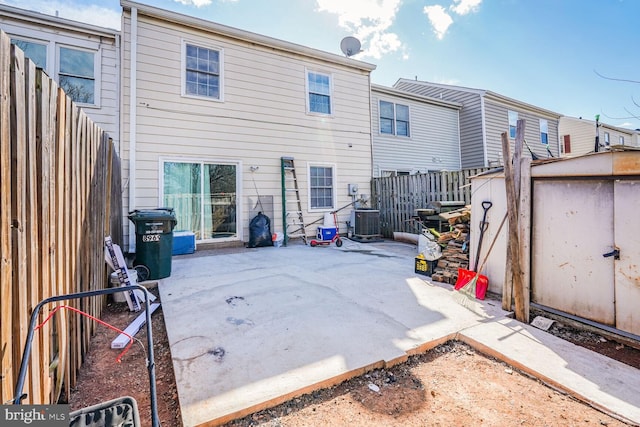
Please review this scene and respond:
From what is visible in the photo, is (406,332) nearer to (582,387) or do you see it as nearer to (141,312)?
(582,387)

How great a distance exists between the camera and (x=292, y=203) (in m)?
7.96

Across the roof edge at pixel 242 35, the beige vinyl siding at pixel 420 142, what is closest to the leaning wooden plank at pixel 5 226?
the roof edge at pixel 242 35

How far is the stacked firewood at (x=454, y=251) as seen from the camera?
4195 millimetres

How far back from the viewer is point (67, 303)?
2.12 meters

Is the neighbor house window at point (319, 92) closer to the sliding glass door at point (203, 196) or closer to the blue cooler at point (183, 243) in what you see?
the sliding glass door at point (203, 196)

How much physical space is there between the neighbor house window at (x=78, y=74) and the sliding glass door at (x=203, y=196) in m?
2.15

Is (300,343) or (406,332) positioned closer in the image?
(300,343)

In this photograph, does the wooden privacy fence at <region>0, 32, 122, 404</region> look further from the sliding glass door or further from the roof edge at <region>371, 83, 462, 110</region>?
the roof edge at <region>371, 83, 462, 110</region>

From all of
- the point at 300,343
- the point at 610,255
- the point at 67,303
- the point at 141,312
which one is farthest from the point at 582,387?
the point at 141,312

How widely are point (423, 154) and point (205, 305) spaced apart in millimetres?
10411

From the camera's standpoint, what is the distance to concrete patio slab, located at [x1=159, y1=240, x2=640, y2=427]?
6.04 feet

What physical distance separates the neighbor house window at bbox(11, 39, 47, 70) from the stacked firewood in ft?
28.3

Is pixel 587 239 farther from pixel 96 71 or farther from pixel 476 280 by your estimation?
pixel 96 71

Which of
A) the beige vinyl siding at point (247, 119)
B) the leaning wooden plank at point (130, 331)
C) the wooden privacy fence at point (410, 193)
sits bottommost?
the leaning wooden plank at point (130, 331)
